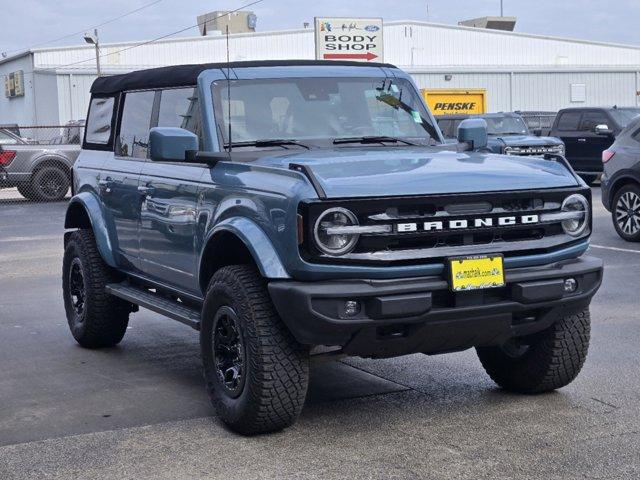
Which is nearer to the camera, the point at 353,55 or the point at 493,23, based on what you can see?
the point at 353,55

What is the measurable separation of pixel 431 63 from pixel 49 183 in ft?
126

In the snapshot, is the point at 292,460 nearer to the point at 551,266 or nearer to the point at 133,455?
the point at 133,455


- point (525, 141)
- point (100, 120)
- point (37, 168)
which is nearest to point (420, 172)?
point (100, 120)

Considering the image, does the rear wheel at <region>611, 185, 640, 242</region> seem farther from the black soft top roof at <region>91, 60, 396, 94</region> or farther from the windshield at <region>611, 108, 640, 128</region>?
the windshield at <region>611, 108, 640, 128</region>

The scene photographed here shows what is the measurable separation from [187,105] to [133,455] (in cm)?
250

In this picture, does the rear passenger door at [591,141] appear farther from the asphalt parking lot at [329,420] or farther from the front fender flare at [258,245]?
the front fender flare at [258,245]

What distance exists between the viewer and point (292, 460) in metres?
5.36

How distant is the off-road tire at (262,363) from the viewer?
5570mm

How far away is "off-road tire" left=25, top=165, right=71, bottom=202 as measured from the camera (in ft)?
82.1

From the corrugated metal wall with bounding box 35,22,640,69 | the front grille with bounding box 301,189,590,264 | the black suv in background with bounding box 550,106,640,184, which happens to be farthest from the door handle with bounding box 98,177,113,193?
the corrugated metal wall with bounding box 35,22,640,69

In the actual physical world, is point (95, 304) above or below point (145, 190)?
below

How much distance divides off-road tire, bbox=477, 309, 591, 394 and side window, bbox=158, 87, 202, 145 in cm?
232

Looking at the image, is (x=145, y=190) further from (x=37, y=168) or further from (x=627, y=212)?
(x=37, y=168)

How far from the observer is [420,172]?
5770 millimetres
